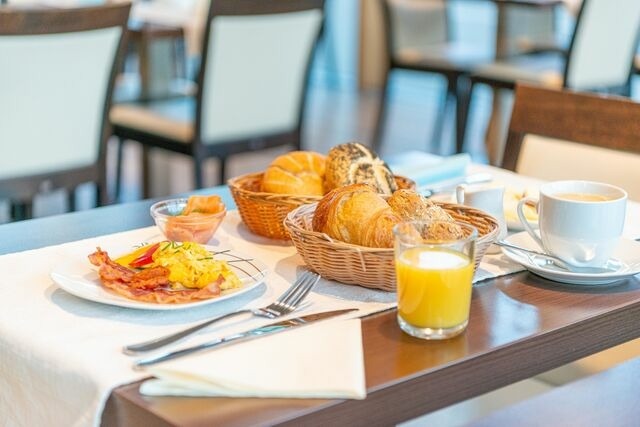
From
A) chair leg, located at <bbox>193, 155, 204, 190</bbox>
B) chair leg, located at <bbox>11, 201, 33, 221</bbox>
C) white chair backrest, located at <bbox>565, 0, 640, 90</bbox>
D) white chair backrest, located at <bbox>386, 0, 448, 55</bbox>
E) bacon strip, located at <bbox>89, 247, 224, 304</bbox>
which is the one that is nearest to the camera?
bacon strip, located at <bbox>89, 247, 224, 304</bbox>

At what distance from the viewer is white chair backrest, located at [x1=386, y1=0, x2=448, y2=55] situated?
15.2 feet

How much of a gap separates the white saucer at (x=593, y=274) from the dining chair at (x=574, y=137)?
0.52 meters

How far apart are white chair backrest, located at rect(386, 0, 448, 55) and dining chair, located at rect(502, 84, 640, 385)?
2.73 meters

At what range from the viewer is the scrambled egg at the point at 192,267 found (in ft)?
3.61

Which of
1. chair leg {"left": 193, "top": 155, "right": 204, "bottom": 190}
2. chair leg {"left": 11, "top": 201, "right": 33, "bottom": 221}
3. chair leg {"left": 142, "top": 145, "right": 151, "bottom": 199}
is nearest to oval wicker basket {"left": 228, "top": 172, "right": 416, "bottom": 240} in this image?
chair leg {"left": 11, "top": 201, "right": 33, "bottom": 221}

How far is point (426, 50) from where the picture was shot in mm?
4723

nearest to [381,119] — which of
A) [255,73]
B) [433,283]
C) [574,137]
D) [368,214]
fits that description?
[255,73]

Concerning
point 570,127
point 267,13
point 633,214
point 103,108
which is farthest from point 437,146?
point 633,214

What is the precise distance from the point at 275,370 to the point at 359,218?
10.8 inches

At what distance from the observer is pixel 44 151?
8.64 feet

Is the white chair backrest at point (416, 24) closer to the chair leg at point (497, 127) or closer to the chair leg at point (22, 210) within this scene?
the chair leg at point (497, 127)

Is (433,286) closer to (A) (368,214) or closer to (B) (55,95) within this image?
(A) (368,214)

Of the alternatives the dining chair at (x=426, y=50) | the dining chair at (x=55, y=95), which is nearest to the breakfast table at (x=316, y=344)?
the dining chair at (x=55, y=95)

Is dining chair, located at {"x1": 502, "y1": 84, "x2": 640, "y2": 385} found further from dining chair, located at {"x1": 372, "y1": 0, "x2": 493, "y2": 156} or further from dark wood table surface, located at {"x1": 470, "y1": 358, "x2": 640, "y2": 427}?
dining chair, located at {"x1": 372, "y1": 0, "x2": 493, "y2": 156}
